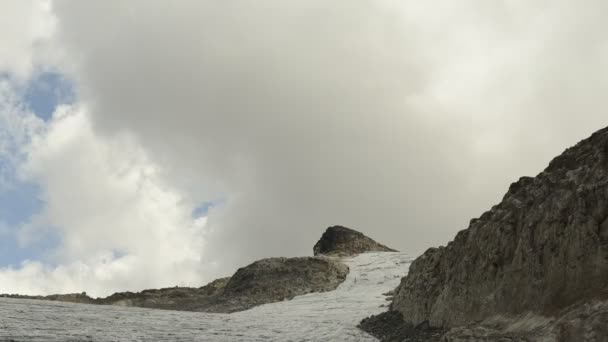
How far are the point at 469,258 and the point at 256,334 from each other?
23.1 ft

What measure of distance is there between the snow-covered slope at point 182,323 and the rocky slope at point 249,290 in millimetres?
6854

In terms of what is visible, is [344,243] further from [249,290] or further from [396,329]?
[396,329]

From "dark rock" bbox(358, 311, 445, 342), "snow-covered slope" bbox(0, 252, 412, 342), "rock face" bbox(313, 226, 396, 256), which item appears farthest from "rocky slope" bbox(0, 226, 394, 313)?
"dark rock" bbox(358, 311, 445, 342)

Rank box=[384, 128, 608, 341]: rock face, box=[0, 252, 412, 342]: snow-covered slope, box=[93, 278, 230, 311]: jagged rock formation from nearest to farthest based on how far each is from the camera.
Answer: box=[384, 128, 608, 341]: rock face → box=[0, 252, 412, 342]: snow-covered slope → box=[93, 278, 230, 311]: jagged rock formation

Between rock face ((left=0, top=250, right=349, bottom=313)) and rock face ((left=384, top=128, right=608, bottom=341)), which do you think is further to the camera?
rock face ((left=0, top=250, right=349, bottom=313))

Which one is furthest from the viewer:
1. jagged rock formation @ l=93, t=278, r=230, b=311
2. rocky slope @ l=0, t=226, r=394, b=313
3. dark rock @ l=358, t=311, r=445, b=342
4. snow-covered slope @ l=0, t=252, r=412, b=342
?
jagged rock formation @ l=93, t=278, r=230, b=311

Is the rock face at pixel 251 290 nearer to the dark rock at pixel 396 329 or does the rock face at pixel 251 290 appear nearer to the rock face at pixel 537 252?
the dark rock at pixel 396 329

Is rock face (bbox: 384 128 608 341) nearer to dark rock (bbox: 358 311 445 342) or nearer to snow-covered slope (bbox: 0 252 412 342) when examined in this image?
dark rock (bbox: 358 311 445 342)

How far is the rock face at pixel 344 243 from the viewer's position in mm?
51219

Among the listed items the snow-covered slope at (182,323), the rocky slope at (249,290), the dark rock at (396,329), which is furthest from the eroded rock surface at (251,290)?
the dark rock at (396,329)

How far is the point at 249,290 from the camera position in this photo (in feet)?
118

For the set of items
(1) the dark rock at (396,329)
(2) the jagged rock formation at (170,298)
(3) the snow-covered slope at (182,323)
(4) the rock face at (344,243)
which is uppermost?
(4) the rock face at (344,243)

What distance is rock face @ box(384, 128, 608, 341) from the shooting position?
10375 mm

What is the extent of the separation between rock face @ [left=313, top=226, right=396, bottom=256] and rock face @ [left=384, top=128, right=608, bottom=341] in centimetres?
3456
